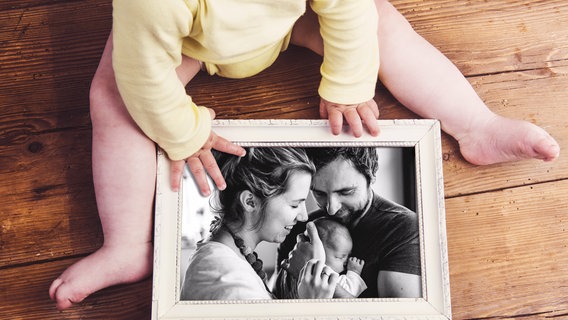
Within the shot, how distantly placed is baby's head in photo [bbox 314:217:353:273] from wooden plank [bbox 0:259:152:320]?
24 centimetres

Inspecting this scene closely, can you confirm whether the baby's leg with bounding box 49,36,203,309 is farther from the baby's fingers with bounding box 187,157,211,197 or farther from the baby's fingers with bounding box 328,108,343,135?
the baby's fingers with bounding box 328,108,343,135

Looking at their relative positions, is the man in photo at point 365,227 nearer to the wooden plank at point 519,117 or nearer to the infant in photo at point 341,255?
the infant in photo at point 341,255

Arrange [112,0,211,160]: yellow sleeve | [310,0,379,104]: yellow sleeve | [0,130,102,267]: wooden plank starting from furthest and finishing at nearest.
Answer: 1. [0,130,102,267]: wooden plank
2. [310,0,379,104]: yellow sleeve
3. [112,0,211,160]: yellow sleeve

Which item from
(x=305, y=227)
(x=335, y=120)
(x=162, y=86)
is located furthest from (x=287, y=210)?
(x=162, y=86)

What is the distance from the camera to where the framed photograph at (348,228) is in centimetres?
82

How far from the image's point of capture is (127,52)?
695mm

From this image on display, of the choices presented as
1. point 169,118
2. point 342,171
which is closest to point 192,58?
point 169,118

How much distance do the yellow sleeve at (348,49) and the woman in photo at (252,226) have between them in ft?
0.33

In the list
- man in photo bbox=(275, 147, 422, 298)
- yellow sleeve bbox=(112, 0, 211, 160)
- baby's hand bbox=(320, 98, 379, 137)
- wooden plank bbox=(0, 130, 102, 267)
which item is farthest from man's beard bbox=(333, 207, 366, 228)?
wooden plank bbox=(0, 130, 102, 267)

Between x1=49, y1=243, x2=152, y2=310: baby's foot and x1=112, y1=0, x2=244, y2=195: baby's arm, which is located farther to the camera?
x1=49, y1=243, x2=152, y2=310: baby's foot

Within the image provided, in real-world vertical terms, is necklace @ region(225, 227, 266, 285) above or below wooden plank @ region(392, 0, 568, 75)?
below

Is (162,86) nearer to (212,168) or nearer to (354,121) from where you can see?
(212,168)

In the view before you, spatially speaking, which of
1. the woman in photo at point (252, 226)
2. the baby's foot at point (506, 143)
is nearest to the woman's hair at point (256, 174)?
the woman in photo at point (252, 226)

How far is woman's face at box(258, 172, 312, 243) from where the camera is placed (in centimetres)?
84
